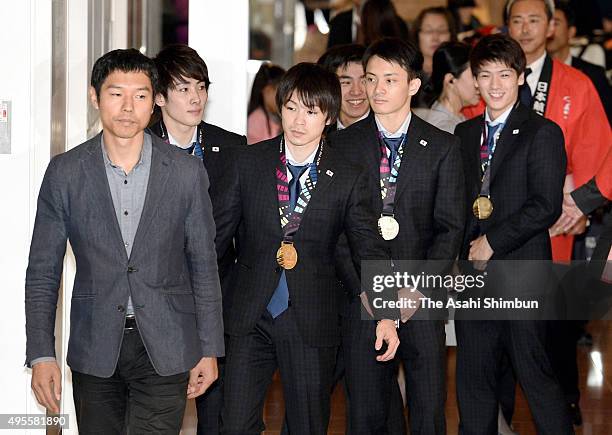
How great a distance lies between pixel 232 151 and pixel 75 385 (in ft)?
3.98

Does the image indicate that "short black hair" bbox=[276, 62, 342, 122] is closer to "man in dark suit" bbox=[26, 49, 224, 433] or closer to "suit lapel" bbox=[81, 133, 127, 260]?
"man in dark suit" bbox=[26, 49, 224, 433]

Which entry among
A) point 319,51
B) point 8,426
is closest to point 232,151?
point 8,426

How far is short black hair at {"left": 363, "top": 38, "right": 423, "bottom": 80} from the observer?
469cm

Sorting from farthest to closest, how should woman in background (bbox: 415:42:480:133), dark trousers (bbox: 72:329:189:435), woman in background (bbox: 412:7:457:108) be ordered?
woman in background (bbox: 412:7:457:108) → woman in background (bbox: 415:42:480:133) → dark trousers (bbox: 72:329:189:435)

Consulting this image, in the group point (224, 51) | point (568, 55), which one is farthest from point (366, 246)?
point (568, 55)

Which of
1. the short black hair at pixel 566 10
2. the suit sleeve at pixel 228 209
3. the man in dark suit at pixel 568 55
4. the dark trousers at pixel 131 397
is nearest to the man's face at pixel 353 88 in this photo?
the suit sleeve at pixel 228 209

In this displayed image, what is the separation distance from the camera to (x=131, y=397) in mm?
3803

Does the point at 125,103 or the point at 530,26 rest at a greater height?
the point at 530,26

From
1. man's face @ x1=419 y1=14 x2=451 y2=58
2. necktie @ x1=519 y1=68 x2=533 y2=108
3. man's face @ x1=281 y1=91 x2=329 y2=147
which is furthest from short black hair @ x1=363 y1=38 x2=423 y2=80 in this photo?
man's face @ x1=419 y1=14 x2=451 y2=58

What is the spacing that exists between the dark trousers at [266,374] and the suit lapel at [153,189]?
0.72 meters

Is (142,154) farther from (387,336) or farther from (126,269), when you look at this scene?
(387,336)

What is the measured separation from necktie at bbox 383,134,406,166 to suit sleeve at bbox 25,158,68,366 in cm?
141

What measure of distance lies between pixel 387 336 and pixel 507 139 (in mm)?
1141
